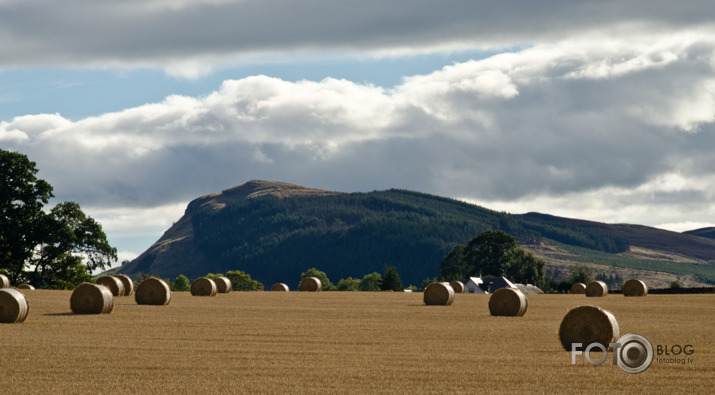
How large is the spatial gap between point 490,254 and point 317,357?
133328mm

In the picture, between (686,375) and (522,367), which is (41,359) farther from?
(686,375)

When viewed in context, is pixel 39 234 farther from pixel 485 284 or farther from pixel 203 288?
pixel 485 284

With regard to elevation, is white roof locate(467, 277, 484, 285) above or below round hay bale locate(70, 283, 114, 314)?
above

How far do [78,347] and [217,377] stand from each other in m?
7.70

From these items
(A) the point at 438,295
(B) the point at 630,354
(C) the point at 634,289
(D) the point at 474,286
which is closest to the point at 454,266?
(D) the point at 474,286

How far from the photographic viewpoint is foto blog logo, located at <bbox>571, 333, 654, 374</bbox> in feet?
72.6

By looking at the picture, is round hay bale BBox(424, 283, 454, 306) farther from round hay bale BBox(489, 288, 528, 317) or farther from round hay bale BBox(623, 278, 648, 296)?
round hay bale BBox(623, 278, 648, 296)

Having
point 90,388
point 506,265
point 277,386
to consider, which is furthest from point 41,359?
point 506,265

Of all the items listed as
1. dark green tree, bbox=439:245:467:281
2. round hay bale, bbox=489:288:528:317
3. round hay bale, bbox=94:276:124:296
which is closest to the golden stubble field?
round hay bale, bbox=489:288:528:317

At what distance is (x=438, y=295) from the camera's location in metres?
59.8

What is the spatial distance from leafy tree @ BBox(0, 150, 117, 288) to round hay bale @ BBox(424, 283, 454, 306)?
32.1m

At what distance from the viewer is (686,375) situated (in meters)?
20.9

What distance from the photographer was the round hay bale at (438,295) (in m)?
59.7

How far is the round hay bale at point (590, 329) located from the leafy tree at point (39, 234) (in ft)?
187
